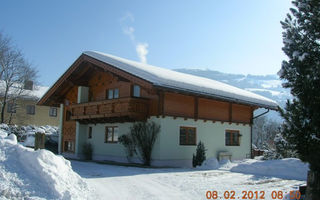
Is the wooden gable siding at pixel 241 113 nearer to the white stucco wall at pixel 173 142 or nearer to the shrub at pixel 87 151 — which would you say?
the white stucco wall at pixel 173 142

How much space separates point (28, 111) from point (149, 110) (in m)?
26.0

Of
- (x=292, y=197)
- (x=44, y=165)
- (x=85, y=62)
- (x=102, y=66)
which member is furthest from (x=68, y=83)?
(x=292, y=197)

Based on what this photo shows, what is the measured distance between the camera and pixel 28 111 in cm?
3956

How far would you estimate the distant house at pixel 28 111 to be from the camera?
38.1 metres

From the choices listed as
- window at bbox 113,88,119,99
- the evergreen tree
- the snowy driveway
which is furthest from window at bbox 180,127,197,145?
the evergreen tree

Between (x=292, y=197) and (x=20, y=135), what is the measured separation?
28783 mm

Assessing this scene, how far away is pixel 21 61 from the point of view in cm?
3700

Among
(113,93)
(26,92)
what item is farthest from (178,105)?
(26,92)


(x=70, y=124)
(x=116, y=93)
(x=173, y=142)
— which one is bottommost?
(x=173, y=142)

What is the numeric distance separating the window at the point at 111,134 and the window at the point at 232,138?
713cm

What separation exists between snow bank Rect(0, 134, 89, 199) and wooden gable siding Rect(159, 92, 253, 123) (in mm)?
9430

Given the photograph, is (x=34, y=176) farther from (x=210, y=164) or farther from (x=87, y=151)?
(x=87, y=151)

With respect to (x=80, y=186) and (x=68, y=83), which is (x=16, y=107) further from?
(x=80, y=186)
